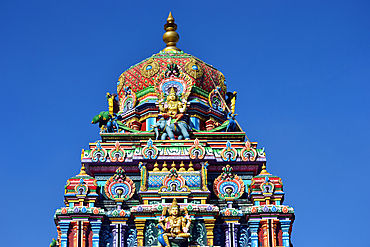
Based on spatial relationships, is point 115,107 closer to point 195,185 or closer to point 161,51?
point 161,51

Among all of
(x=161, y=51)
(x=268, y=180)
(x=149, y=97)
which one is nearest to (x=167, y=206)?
(x=268, y=180)

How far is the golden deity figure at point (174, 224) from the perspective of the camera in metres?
39.4

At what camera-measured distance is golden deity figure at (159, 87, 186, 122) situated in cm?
4559

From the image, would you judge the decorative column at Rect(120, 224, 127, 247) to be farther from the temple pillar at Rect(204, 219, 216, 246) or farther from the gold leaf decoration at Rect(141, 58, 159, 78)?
the gold leaf decoration at Rect(141, 58, 159, 78)

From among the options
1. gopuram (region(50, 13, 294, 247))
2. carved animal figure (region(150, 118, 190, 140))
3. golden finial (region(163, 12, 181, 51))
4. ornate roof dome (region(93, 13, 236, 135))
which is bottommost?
gopuram (region(50, 13, 294, 247))

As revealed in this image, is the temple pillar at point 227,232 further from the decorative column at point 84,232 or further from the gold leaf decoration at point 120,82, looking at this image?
the gold leaf decoration at point 120,82

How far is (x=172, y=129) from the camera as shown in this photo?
45.1 meters

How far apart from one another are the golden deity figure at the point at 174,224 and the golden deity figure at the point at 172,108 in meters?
6.74

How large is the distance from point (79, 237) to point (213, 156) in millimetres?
7489

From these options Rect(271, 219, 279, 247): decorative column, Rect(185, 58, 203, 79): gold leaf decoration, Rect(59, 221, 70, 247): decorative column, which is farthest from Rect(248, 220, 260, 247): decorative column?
Rect(185, 58, 203, 79): gold leaf decoration

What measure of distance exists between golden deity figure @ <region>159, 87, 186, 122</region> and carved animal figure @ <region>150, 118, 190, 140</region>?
0.37 m

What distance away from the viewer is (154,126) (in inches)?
1790

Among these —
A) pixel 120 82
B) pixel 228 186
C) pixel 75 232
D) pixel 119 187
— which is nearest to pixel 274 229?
pixel 228 186

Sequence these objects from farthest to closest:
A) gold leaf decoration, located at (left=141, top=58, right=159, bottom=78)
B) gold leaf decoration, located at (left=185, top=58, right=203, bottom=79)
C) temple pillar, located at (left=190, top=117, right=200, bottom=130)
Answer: gold leaf decoration, located at (left=141, top=58, right=159, bottom=78), gold leaf decoration, located at (left=185, top=58, right=203, bottom=79), temple pillar, located at (left=190, top=117, right=200, bottom=130)
